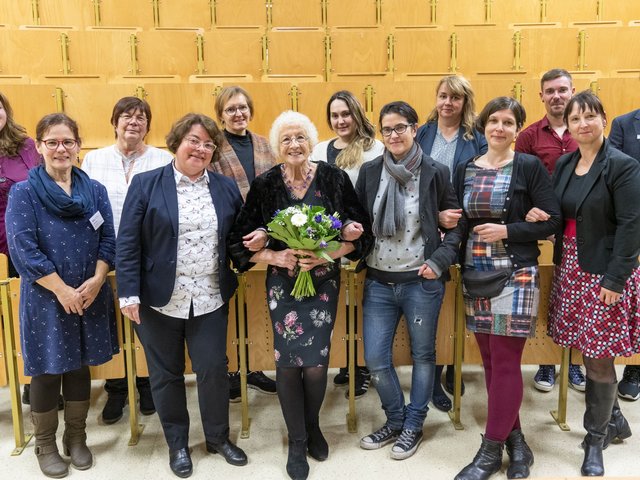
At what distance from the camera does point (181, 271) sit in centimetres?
185

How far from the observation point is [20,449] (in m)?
2.14

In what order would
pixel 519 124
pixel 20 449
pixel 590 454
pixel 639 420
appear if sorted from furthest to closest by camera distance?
pixel 639 420
pixel 20 449
pixel 590 454
pixel 519 124

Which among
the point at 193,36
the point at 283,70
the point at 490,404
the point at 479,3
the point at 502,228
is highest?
the point at 479,3

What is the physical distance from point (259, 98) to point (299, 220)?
244 cm

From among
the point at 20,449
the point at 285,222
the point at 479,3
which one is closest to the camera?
the point at 285,222

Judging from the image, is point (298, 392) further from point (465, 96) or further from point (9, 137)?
point (9, 137)

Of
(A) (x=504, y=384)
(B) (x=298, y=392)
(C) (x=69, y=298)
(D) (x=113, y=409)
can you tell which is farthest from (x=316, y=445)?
(C) (x=69, y=298)

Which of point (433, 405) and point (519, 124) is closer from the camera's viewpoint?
point (519, 124)

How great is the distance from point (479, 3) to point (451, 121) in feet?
11.3

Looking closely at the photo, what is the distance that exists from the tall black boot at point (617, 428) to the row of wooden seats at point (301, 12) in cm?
402

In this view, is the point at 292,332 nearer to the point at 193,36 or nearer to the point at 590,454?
the point at 590,454

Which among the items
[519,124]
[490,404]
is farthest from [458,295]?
[519,124]

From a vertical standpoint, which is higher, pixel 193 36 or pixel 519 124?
pixel 193 36

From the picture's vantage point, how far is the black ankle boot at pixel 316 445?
204 centimetres
